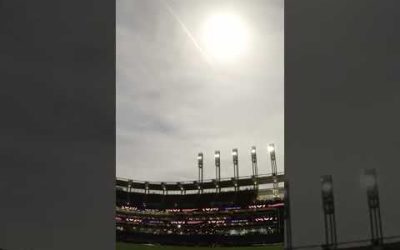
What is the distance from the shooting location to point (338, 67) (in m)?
23.9

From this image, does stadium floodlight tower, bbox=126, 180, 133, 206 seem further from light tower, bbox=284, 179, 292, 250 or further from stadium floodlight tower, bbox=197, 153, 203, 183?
light tower, bbox=284, 179, 292, 250

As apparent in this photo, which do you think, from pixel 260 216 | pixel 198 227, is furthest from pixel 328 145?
pixel 198 227

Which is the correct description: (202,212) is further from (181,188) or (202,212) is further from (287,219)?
(287,219)

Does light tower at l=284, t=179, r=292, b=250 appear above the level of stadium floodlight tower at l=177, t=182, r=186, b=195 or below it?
below

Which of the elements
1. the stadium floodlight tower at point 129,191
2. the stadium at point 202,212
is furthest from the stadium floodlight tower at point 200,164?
the stadium floodlight tower at point 129,191

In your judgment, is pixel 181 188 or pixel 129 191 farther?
pixel 181 188

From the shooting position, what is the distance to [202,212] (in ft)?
241

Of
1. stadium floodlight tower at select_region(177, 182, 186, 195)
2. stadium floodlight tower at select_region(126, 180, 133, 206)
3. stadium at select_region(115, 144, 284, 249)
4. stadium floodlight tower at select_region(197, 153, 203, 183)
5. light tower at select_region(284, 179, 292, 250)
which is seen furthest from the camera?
stadium floodlight tower at select_region(177, 182, 186, 195)

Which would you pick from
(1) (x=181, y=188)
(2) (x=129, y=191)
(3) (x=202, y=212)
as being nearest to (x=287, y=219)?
(3) (x=202, y=212)

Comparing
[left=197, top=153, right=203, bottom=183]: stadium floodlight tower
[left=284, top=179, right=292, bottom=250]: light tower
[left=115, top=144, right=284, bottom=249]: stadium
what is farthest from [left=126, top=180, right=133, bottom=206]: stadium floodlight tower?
[left=284, top=179, right=292, bottom=250]: light tower

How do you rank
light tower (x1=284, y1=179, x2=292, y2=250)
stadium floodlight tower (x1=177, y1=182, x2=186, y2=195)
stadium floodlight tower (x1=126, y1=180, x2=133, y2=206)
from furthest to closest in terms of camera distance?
stadium floodlight tower (x1=177, y1=182, x2=186, y2=195)
stadium floodlight tower (x1=126, y1=180, x2=133, y2=206)
light tower (x1=284, y1=179, x2=292, y2=250)

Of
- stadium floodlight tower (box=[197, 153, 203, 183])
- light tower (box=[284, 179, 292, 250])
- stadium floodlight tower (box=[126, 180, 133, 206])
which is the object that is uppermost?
stadium floodlight tower (box=[197, 153, 203, 183])

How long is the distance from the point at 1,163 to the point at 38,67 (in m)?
4.85

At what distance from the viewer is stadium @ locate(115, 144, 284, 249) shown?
2557 inches
